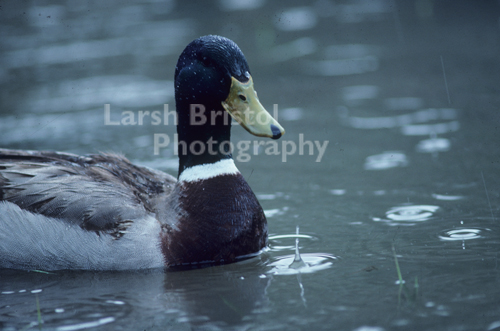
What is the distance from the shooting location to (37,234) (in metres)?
5.38

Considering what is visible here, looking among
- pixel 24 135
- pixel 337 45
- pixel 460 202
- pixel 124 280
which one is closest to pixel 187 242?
pixel 124 280

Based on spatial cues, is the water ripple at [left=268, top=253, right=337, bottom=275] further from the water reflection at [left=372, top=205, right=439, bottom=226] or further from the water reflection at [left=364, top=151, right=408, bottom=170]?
the water reflection at [left=364, top=151, right=408, bottom=170]

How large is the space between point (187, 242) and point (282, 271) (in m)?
0.80

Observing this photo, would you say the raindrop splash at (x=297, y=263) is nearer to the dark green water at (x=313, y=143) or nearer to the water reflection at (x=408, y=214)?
the dark green water at (x=313, y=143)

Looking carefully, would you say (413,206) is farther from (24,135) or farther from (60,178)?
(24,135)

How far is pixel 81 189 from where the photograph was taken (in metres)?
5.37

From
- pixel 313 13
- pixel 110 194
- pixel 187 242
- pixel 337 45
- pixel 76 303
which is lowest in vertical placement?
pixel 76 303

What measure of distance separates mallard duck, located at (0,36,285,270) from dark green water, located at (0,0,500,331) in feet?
0.58

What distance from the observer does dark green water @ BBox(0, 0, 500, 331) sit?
183 inches

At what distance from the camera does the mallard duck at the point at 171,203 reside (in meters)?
5.27

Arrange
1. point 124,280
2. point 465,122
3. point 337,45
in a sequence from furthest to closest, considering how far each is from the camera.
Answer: point 337,45 → point 465,122 → point 124,280

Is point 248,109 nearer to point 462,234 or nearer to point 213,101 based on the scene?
point 213,101

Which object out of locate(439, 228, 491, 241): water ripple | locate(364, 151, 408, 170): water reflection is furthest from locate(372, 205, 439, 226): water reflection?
locate(364, 151, 408, 170): water reflection

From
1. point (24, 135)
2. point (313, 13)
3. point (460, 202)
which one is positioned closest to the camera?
point (460, 202)
